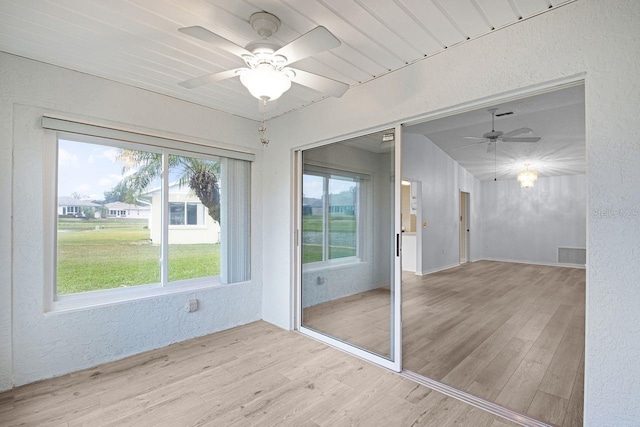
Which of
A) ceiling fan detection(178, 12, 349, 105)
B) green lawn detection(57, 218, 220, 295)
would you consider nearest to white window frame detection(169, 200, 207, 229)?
green lawn detection(57, 218, 220, 295)

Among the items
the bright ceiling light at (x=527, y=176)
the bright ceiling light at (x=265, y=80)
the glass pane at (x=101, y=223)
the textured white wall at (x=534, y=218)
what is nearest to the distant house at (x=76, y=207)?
the glass pane at (x=101, y=223)

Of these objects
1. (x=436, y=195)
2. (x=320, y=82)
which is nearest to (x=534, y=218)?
(x=436, y=195)

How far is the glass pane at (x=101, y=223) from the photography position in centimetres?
267

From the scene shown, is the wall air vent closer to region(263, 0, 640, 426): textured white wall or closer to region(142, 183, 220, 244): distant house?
region(263, 0, 640, 426): textured white wall

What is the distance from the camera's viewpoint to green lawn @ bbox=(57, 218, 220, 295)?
2.68m

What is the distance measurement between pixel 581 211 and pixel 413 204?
484cm

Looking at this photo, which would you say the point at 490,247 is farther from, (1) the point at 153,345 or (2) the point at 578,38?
(1) the point at 153,345

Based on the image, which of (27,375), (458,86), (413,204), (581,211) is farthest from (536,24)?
(581,211)

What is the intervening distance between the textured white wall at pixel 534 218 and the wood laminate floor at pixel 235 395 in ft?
27.6

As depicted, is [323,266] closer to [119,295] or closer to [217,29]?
[119,295]

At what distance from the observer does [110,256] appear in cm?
290

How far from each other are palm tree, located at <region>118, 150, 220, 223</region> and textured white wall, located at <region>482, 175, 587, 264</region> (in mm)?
9031

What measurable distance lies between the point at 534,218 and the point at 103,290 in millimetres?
10291

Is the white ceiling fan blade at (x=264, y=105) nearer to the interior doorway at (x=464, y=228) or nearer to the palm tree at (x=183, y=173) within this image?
the palm tree at (x=183, y=173)
